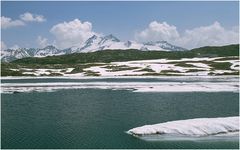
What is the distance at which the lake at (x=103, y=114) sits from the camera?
39.2 meters

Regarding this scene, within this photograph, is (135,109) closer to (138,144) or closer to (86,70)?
(138,144)

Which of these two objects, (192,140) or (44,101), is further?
(44,101)

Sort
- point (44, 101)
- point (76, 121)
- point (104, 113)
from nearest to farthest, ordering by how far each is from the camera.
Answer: point (76, 121)
point (104, 113)
point (44, 101)

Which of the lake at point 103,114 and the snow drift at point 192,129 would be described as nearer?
the lake at point 103,114

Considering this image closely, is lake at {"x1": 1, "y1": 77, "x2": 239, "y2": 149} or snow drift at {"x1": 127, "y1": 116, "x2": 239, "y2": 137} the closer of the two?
lake at {"x1": 1, "y1": 77, "x2": 239, "y2": 149}

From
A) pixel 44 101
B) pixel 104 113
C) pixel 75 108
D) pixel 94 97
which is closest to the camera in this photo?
pixel 104 113

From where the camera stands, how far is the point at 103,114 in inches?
2186

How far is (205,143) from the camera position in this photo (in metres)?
38.7

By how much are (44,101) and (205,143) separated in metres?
40.1

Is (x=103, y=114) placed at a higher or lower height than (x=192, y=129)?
higher

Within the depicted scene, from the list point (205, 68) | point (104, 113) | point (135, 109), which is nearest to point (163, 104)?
point (135, 109)

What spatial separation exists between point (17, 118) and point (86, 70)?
112 meters

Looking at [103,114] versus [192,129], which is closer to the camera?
[192,129]

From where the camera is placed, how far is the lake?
129 feet
